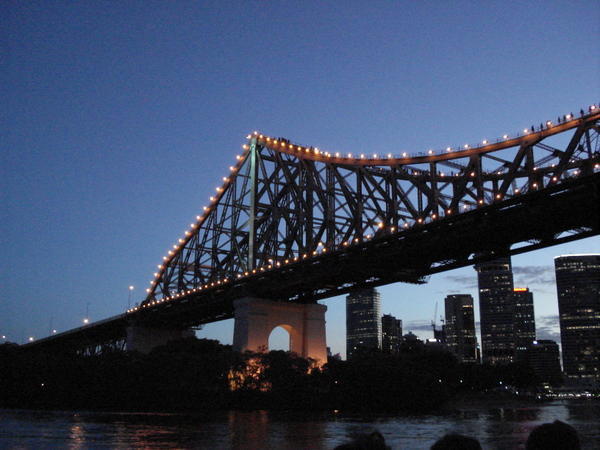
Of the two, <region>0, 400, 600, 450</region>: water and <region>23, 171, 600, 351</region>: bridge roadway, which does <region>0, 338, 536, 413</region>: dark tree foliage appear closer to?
<region>23, 171, 600, 351</region>: bridge roadway

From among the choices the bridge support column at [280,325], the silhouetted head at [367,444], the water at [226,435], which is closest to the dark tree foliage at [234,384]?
the bridge support column at [280,325]

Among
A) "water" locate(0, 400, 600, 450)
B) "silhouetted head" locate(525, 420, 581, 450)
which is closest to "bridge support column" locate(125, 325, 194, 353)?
"water" locate(0, 400, 600, 450)

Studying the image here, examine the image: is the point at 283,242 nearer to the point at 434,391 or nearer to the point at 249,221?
the point at 249,221

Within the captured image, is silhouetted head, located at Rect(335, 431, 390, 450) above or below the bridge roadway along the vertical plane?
below

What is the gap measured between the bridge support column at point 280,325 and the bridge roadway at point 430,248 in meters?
1.57

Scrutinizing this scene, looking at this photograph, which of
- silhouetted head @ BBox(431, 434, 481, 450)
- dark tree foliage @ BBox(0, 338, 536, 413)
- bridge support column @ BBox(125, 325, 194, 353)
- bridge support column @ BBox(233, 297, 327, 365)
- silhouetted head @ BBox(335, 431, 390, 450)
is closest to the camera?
silhouetted head @ BBox(431, 434, 481, 450)

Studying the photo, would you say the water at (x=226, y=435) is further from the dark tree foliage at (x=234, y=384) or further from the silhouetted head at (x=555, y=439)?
the silhouetted head at (x=555, y=439)

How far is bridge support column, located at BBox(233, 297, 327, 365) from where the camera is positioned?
65.2 m

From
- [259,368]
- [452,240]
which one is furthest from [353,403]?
[452,240]

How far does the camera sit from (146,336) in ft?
307

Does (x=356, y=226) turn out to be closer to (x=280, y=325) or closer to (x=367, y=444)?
(x=280, y=325)

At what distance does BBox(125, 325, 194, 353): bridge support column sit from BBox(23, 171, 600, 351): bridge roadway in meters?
12.7

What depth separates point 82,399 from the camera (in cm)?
6781

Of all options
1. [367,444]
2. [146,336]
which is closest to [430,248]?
[367,444]
